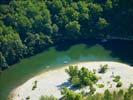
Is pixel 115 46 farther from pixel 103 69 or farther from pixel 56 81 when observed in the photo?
pixel 56 81

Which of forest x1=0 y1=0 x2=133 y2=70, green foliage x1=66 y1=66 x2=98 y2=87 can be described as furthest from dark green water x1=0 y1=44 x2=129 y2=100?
green foliage x1=66 y1=66 x2=98 y2=87

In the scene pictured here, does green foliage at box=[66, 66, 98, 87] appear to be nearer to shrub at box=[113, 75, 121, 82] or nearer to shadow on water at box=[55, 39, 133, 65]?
shrub at box=[113, 75, 121, 82]

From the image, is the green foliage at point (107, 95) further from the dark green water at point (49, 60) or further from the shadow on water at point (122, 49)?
the dark green water at point (49, 60)

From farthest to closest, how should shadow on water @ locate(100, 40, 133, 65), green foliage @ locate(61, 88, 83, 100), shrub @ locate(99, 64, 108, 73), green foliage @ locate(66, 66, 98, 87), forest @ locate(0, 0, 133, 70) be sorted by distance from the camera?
1. forest @ locate(0, 0, 133, 70)
2. shadow on water @ locate(100, 40, 133, 65)
3. shrub @ locate(99, 64, 108, 73)
4. green foliage @ locate(66, 66, 98, 87)
5. green foliage @ locate(61, 88, 83, 100)

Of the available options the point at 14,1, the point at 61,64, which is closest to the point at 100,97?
the point at 61,64

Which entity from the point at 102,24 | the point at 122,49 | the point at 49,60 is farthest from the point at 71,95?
the point at 102,24

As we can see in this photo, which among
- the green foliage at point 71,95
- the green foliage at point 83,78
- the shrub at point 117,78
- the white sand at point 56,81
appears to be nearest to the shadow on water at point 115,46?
the white sand at point 56,81

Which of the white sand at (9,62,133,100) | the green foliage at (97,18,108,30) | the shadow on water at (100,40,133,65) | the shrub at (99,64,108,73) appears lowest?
the white sand at (9,62,133,100)

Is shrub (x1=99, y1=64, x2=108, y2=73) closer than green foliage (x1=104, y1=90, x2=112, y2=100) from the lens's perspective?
No
